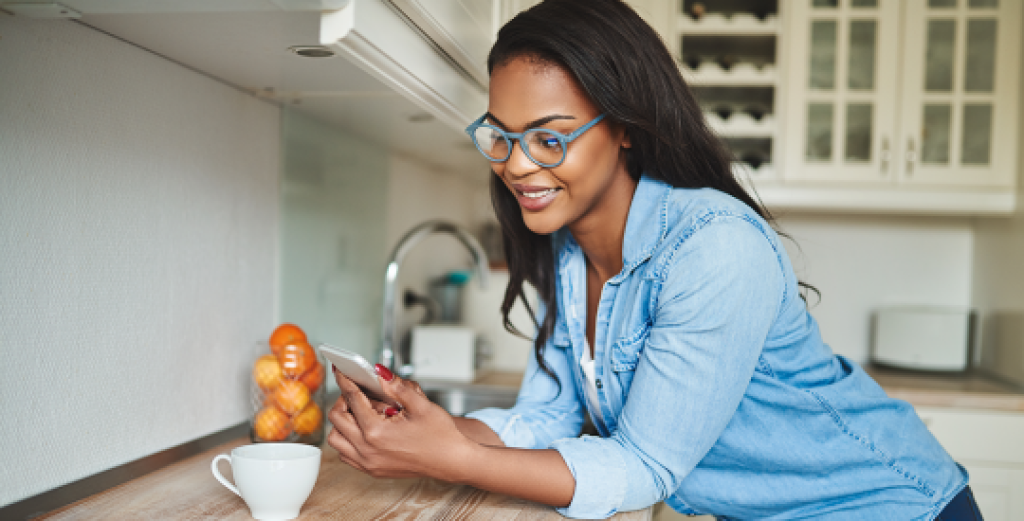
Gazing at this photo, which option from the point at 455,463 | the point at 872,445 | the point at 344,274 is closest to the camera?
the point at 455,463

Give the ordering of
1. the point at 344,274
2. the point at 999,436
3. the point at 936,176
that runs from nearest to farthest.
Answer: the point at 344,274 < the point at 999,436 < the point at 936,176

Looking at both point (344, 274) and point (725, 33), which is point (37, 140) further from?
point (725, 33)

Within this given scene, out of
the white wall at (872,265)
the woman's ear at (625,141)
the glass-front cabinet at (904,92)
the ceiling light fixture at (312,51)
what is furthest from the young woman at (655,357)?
the white wall at (872,265)

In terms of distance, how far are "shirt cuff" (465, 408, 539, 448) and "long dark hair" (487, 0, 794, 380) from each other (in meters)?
0.37

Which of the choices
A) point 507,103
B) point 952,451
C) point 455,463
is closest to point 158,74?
point 507,103

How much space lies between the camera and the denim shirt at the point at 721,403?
0.77 meters

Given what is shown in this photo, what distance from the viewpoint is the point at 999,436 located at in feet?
6.00

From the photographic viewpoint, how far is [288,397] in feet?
3.47

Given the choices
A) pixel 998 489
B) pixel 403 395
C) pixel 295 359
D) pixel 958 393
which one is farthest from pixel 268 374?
pixel 998 489

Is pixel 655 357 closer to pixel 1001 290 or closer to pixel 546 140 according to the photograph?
pixel 546 140

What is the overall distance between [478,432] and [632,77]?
1.59ft

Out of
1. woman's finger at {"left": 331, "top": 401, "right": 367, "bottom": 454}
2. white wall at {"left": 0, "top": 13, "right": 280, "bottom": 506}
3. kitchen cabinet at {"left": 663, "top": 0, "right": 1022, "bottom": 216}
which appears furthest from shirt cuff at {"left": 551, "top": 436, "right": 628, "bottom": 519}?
kitchen cabinet at {"left": 663, "top": 0, "right": 1022, "bottom": 216}

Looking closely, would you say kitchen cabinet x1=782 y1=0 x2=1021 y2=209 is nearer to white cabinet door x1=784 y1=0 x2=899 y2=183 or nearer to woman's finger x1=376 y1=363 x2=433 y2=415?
white cabinet door x1=784 y1=0 x2=899 y2=183

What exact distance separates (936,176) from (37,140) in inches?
85.7
